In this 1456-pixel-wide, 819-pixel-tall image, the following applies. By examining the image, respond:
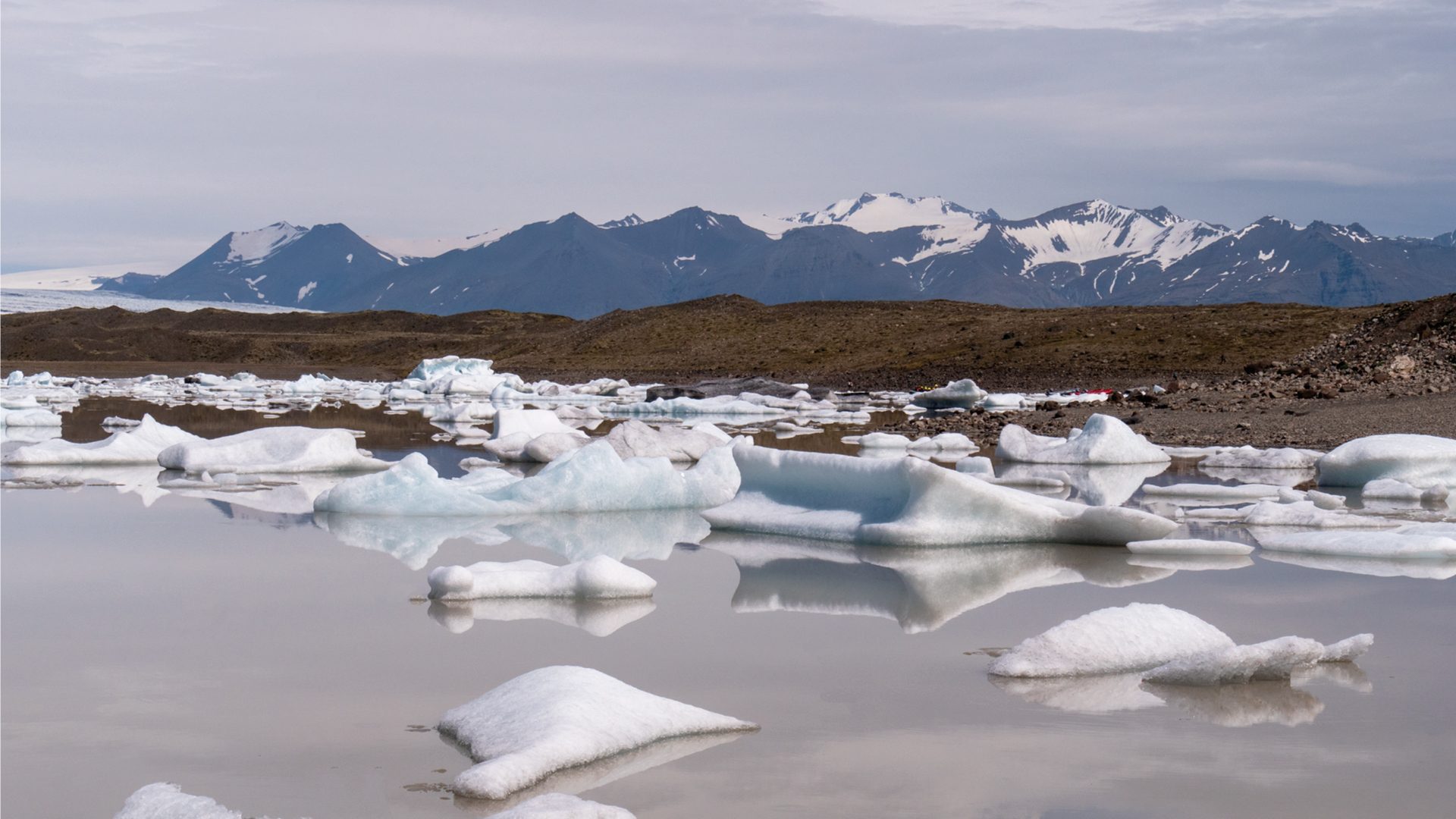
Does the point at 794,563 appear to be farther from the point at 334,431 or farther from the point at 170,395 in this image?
the point at 170,395

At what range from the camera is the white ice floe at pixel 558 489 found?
31.4ft

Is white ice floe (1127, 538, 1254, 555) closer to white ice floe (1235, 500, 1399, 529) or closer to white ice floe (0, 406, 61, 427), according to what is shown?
white ice floe (1235, 500, 1399, 529)

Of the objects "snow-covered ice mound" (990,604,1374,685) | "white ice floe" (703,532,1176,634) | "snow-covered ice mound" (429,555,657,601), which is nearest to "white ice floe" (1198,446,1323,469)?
"white ice floe" (703,532,1176,634)

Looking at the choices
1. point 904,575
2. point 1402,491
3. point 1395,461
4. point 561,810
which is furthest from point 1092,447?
point 561,810

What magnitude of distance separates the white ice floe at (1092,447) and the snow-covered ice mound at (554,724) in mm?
10039

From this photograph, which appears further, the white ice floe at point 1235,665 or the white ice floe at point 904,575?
the white ice floe at point 904,575

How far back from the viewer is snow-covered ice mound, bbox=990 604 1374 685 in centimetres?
493

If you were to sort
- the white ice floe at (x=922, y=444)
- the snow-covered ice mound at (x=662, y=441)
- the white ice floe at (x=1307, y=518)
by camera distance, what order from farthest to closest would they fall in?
the white ice floe at (x=922, y=444) < the snow-covered ice mound at (x=662, y=441) < the white ice floe at (x=1307, y=518)

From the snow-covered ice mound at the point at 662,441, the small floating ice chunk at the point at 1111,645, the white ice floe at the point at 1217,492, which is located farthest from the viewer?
the snow-covered ice mound at the point at 662,441

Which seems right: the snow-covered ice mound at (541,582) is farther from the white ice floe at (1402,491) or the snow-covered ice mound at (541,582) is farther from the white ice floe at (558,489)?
the white ice floe at (1402,491)

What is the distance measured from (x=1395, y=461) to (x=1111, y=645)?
290 inches

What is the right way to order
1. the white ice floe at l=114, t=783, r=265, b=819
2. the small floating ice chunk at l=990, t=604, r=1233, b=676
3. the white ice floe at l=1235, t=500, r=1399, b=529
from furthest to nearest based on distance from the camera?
the white ice floe at l=1235, t=500, r=1399, b=529, the small floating ice chunk at l=990, t=604, r=1233, b=676, the white ice floe at l=114, t=783, r=265, b=819

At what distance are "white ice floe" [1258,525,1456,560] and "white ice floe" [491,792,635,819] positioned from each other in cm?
576

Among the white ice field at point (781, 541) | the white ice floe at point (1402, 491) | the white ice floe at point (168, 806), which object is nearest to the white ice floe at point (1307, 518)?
the white ice field at point (781, 541)
